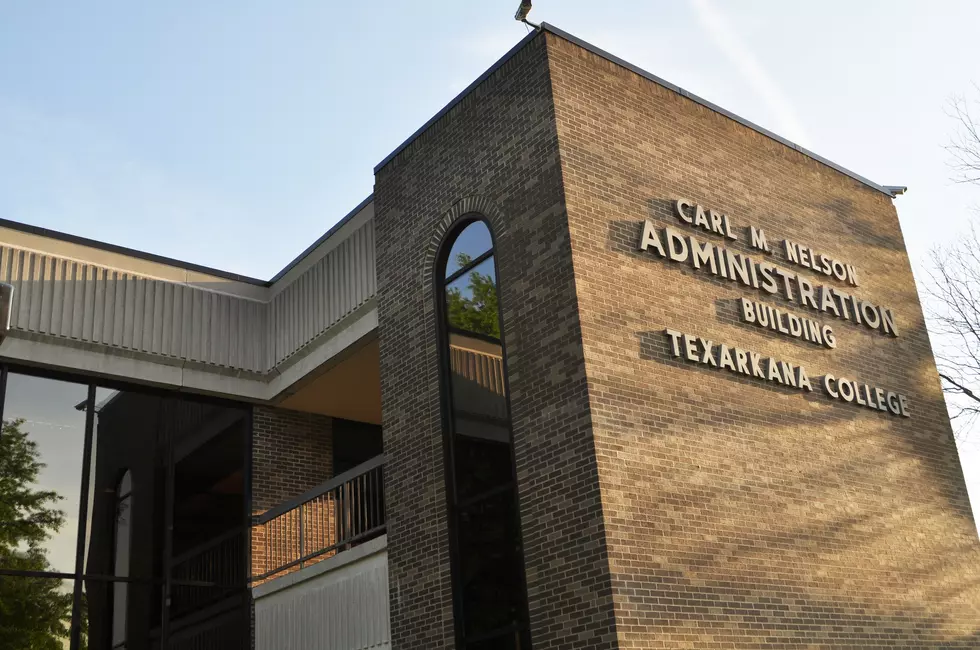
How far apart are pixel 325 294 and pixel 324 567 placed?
13.8 feet

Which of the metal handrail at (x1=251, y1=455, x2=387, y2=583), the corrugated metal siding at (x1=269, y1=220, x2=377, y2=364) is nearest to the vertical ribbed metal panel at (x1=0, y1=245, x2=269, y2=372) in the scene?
the corrugated metal siding at (x1=269, y1=220, x2=377, y2=364)

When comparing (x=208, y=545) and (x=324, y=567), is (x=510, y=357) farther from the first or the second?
(x=208, y=545)

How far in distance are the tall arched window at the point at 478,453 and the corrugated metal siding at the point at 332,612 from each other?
152 centimetres

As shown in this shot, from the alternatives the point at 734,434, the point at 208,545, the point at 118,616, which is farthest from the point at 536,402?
the point at 118,616

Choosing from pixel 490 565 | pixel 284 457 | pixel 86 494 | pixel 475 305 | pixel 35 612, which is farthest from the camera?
pixel 284 457

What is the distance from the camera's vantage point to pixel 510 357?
11.2 m

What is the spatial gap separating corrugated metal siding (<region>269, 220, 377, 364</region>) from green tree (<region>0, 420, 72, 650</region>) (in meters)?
3.93

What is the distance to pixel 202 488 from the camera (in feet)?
49.9

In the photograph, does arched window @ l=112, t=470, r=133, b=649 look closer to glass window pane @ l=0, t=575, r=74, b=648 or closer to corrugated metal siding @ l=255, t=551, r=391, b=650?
glass window pane @ l=0, t=575, r=74, b=648

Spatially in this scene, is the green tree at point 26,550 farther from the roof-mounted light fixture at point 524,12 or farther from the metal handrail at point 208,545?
the roof-mounted light fixture at point 524,12

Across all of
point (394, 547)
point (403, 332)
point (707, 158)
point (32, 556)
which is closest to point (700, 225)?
point (707, 158)

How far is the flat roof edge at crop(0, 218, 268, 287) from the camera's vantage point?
46.5ft

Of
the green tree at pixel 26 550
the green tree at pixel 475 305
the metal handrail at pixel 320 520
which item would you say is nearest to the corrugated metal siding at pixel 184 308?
the green tree at pixel 26 550

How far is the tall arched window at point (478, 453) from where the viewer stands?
1080cm
